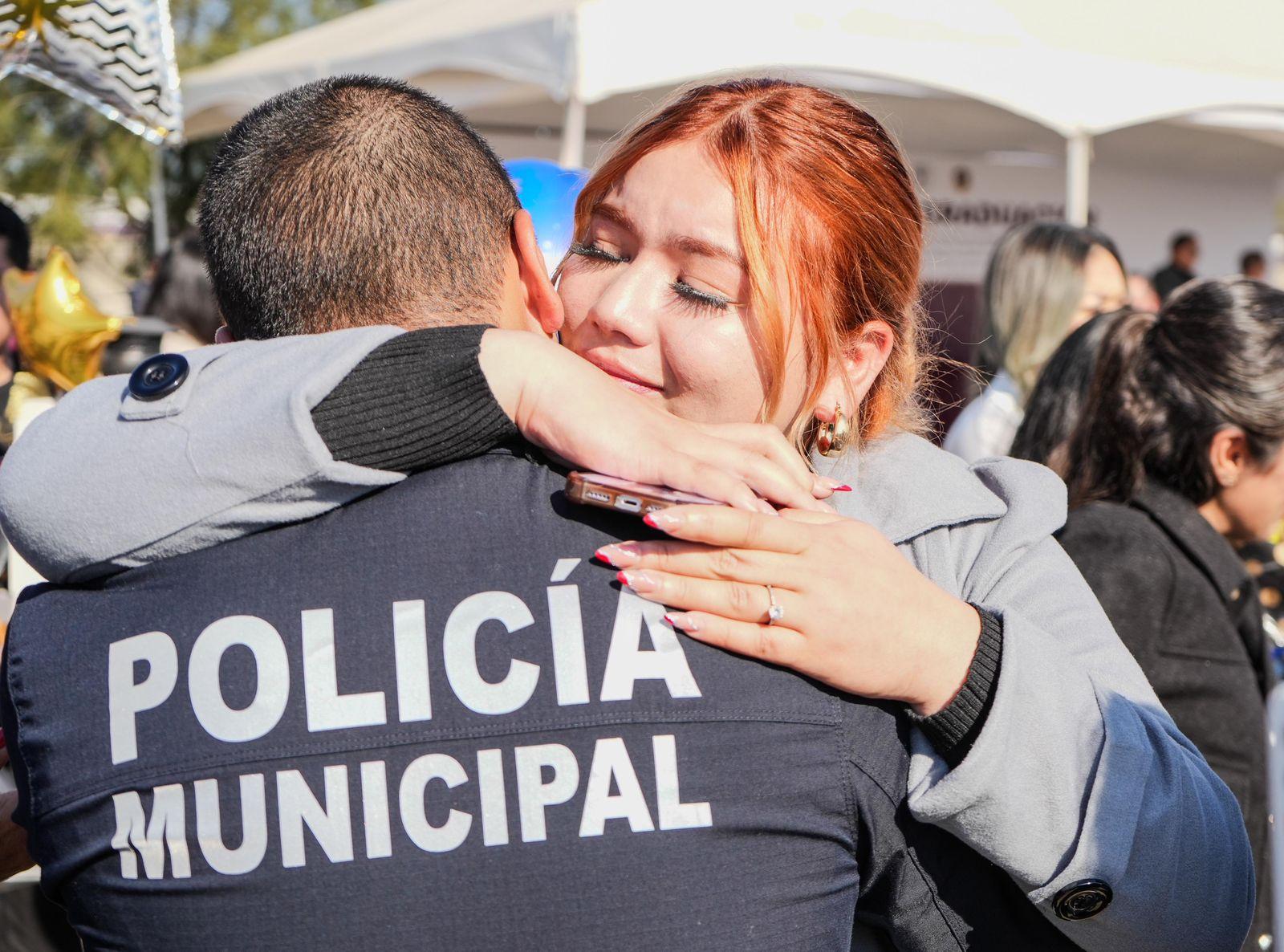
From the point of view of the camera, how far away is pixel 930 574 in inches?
55.9

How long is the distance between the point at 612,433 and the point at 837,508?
0.41m

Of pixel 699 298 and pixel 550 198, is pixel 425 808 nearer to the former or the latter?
pixel 699 298

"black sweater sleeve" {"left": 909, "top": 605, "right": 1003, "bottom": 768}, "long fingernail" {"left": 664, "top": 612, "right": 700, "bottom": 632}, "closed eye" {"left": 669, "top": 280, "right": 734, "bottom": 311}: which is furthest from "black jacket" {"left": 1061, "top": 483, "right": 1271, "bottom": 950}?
"long fingernail" {"left": 664, "top": 612, "right": 700, "bottom": 632}

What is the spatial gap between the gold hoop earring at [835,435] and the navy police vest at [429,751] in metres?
0.61

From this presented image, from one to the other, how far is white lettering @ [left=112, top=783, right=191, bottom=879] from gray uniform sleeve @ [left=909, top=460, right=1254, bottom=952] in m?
0.65

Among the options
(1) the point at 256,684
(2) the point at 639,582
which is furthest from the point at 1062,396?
(1) the point at 256,684

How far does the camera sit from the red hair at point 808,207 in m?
1.62

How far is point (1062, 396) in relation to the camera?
8.84 ft

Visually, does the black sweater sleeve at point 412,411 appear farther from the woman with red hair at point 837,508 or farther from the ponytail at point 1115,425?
the ponytail at point 1115,425

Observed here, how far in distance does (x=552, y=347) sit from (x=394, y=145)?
32 cm

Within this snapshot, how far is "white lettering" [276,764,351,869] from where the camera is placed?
1.05 m

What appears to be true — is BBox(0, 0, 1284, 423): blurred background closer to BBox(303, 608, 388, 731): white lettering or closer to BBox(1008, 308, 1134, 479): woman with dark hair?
BBox(1008, 308, 1134, 479): woman with dark hair

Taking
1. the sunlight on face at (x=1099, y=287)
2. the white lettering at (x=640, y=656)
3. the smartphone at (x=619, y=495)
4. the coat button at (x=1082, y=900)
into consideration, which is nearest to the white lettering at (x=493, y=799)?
the white lettering at (x=640, y=656)

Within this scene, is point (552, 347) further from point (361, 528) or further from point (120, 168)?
point (120, 168)
